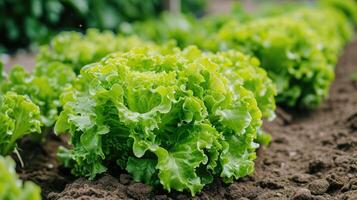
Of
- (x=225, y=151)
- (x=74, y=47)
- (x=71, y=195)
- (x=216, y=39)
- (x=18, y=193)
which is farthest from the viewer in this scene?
(x=216, y=39)

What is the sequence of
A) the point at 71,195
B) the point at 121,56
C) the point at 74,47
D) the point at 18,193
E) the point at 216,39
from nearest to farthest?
the point at 18,193
the point at 71,195
the point at 121,56
the point at 74,47
the point at 216,39

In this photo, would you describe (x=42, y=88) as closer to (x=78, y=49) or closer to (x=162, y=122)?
(x=78, y=49)

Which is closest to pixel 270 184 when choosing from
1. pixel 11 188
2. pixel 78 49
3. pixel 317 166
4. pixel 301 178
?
pixel 301 178

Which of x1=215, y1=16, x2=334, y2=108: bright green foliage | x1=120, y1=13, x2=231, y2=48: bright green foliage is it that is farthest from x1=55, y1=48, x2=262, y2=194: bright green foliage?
x1=120, y1=13, x2=231, y2=48: bright green foliage

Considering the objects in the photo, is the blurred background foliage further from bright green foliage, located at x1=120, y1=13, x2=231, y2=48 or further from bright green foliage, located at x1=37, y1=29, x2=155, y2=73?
bright green foliage, located at x1=37, y1=29, x2=155, y2=73

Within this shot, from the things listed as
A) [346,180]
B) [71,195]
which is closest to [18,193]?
[71,195]

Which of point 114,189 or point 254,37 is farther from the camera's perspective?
point 254,37

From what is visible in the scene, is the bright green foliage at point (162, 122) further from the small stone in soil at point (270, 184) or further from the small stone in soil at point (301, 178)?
the small stone in soil at point (301, 178)

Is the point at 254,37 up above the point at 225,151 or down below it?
above

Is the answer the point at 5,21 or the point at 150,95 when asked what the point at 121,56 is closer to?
the point at 150,95

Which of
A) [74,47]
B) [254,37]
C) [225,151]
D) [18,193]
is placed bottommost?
[18,193]
